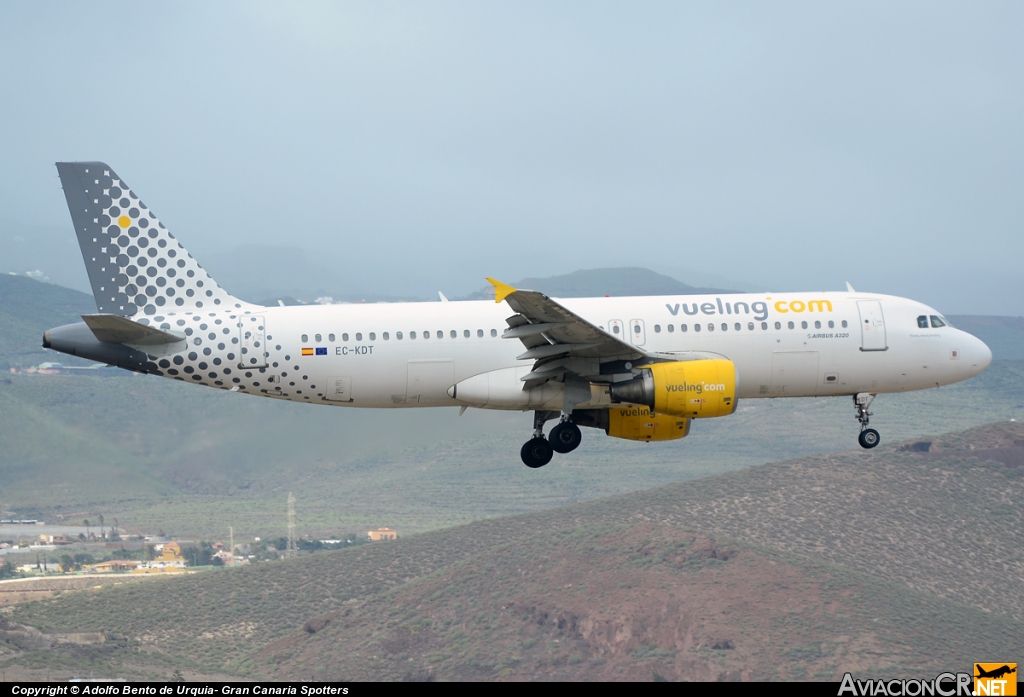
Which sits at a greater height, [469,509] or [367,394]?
[367,394]

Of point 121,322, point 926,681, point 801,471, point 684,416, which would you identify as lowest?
point 926,681

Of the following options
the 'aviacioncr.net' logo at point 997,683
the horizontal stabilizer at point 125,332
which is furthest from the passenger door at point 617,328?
the 'aviacioncr.net' logo at point 997,683

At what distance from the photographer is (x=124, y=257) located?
3978cm

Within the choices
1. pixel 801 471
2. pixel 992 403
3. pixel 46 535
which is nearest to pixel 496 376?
pixel 801 471

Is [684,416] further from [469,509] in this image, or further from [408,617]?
[469,509]

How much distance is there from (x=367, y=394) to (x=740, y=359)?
11818mm

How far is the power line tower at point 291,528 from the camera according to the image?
9739 centimetres

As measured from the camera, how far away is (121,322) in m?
36.5

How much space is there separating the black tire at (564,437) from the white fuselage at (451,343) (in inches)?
100

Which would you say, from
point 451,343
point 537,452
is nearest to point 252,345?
point 451,343

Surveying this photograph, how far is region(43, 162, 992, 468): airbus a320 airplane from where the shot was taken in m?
37.0

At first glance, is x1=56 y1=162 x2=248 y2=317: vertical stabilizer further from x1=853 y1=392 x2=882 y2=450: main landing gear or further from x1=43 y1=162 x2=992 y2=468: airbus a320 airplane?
x1=853 y1=392 x2=882 y2=450: main landing gear

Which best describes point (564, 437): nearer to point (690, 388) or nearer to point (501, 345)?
point (501, 345)

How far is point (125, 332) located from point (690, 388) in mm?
17113
